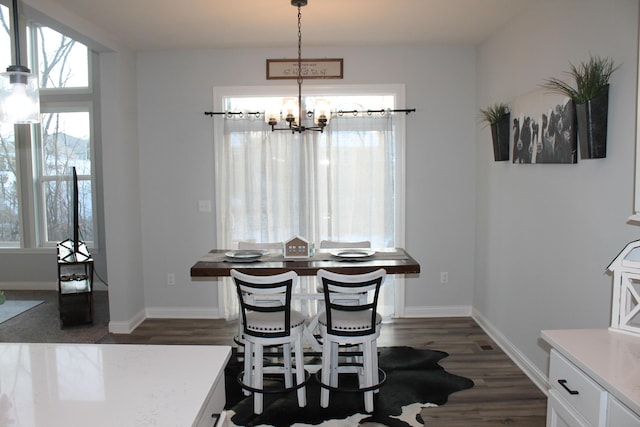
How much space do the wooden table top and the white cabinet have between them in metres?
1.36

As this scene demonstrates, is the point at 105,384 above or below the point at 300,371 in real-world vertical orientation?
above

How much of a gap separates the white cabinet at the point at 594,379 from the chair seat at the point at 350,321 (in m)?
1.19

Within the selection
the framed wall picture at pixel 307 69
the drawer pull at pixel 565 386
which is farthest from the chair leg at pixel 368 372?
the framed wall picture at pixel 307 69

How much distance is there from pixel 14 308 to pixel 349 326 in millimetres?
4311

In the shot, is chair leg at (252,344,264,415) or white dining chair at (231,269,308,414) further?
chair leg at (252,344,264,415)

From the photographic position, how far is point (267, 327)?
2850 mm

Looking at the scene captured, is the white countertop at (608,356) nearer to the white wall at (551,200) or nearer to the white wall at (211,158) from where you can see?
the white wall at (551,200)

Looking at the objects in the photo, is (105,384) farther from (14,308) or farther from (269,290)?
(14,308)

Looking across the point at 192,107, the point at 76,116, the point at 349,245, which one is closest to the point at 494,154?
the point at 349,245

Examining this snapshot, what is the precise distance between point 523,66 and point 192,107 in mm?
3016

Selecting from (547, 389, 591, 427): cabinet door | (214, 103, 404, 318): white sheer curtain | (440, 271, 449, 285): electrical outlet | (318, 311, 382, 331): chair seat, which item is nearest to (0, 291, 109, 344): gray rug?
(214, 103, 404, 318): white sheer curtain

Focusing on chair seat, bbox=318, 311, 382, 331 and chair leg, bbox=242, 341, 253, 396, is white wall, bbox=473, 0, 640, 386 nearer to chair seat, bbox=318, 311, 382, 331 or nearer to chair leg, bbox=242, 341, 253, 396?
chair seat, bbox=318, 311, 382, 331

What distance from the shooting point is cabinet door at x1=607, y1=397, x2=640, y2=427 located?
1.36 m

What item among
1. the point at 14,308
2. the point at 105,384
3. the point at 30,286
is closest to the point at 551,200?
the point at 105,384
